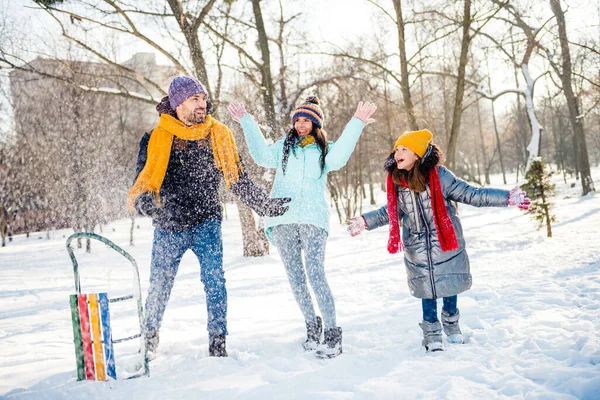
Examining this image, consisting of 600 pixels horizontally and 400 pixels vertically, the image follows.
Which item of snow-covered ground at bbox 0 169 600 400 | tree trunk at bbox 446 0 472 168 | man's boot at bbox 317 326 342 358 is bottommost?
snow-covered ground at bbox 0 169 600 400

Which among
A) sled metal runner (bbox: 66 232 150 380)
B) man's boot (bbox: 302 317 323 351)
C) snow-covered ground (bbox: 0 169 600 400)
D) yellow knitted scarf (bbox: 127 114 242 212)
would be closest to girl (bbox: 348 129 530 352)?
snow-covered ground (bbox: 0 169 600 400)

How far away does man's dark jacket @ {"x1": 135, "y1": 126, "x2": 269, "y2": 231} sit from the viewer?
2812mm

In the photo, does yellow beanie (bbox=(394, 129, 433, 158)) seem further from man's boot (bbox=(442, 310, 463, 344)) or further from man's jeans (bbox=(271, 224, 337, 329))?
man's boot (bbox=(442, 310, 463, 344))

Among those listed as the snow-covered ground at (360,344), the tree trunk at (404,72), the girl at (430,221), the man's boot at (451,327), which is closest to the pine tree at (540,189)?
the tree trunk at (404,72)

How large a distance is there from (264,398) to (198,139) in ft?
5.50

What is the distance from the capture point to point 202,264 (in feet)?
9.53

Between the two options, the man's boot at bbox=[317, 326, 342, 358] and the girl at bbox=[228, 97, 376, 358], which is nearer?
the man's boot at bbox=[317, 326, 342, 358]

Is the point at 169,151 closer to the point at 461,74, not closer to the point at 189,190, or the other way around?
the point at 189,190

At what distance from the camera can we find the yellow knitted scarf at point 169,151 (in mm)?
2732

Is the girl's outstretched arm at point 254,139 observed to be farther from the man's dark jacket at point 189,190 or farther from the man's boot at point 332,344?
the man's boot at point 332,344

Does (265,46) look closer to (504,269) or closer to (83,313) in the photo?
(504,269)

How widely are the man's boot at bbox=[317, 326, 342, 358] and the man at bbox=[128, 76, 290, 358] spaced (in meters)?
0.66

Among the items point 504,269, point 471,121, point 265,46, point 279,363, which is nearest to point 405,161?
point 279,363

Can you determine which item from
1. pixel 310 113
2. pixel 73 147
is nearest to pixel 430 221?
pixel 310 113
